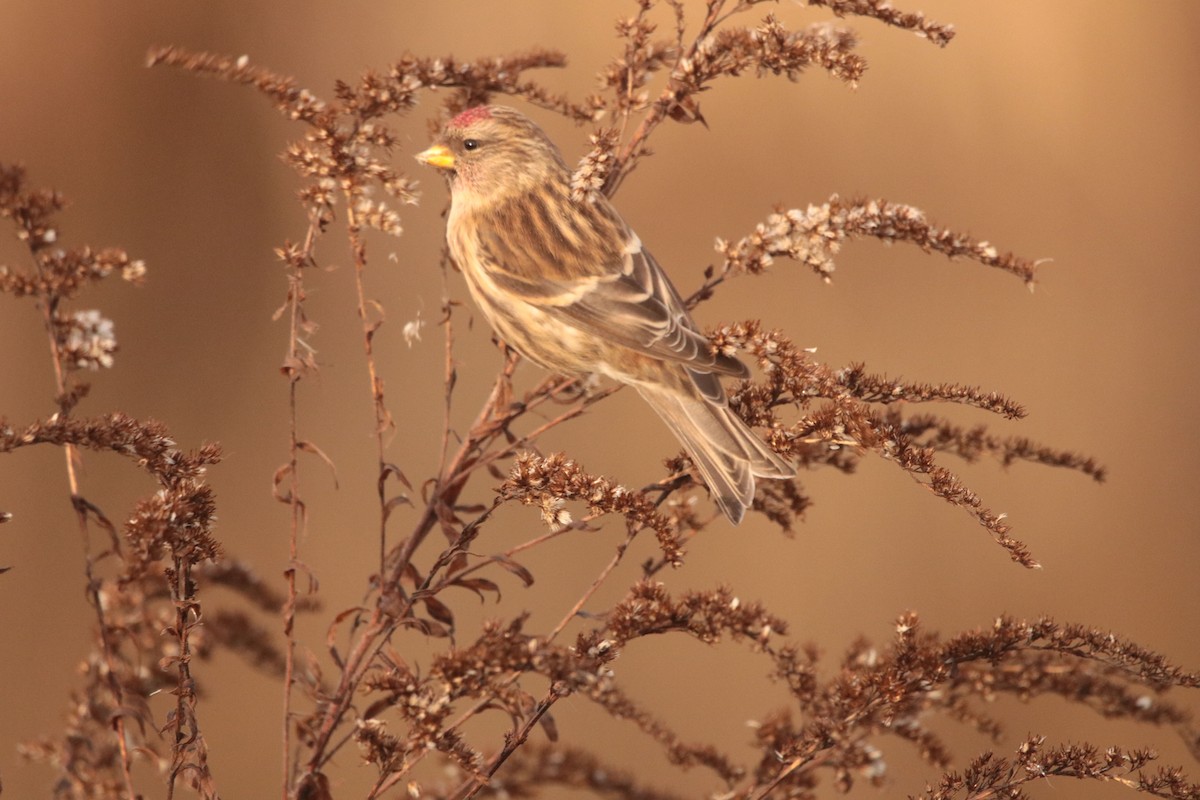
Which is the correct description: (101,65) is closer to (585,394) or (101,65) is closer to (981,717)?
(585,394)

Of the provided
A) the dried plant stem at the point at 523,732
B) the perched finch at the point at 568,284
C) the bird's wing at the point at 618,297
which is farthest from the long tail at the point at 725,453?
the dried plant stem at the point at 523,732

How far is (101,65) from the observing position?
166 inches

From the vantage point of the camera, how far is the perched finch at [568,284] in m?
2.27

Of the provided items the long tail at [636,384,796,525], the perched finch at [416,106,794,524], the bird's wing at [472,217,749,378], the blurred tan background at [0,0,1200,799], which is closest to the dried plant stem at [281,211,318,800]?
the perched finch at [416,106,794,524]

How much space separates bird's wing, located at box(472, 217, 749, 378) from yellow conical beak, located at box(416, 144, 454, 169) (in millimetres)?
257

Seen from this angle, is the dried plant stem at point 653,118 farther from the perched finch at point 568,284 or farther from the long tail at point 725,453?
the long tail at point 725,453

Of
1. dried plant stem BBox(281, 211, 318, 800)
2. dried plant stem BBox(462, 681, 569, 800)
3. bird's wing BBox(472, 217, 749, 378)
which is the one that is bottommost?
dried plant stem BBox(462, 681, 569, 800)

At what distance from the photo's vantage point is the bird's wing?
7.96ft

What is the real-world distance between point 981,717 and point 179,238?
336 centimetres

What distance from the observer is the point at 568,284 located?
2.59 meters

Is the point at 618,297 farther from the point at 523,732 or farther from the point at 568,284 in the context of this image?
the point at 523,732

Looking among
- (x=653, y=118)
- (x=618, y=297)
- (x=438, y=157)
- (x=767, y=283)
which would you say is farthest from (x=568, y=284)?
(x=767, y=283)

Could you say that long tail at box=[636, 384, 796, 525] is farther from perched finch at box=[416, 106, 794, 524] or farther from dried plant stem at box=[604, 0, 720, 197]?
dried plant stem at box=[604, 0, 720, 197]

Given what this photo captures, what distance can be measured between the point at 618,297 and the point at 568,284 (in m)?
0.12
